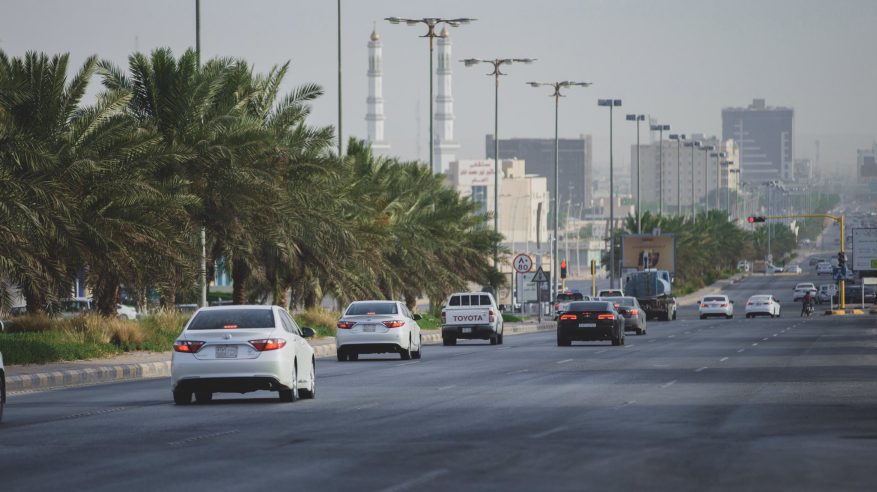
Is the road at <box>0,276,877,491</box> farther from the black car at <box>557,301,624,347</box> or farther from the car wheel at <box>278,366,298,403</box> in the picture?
the black car at <box>557,301,624,347</box>

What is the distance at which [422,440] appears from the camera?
58.2ft

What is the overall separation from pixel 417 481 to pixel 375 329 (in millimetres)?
26423

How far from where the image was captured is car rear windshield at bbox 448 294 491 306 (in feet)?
170

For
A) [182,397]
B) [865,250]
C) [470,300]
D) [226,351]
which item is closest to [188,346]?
[226,351]

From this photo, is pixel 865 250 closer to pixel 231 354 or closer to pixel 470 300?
pixel 470 300

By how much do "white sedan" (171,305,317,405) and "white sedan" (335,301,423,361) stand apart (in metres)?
15.6

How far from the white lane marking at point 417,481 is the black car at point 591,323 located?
35.0 meters

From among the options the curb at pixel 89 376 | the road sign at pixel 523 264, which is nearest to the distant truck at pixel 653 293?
the road sign at pixel 523 264

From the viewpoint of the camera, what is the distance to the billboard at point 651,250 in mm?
109688

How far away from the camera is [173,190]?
136 ft

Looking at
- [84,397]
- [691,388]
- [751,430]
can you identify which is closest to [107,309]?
[84,397]

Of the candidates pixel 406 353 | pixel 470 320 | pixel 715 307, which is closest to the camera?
pixel 406 353

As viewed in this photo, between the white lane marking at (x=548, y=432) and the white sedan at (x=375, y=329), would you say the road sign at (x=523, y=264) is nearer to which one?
the white sedan at (x=375, y=329)

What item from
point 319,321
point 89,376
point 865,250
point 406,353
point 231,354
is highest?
point 865,250
